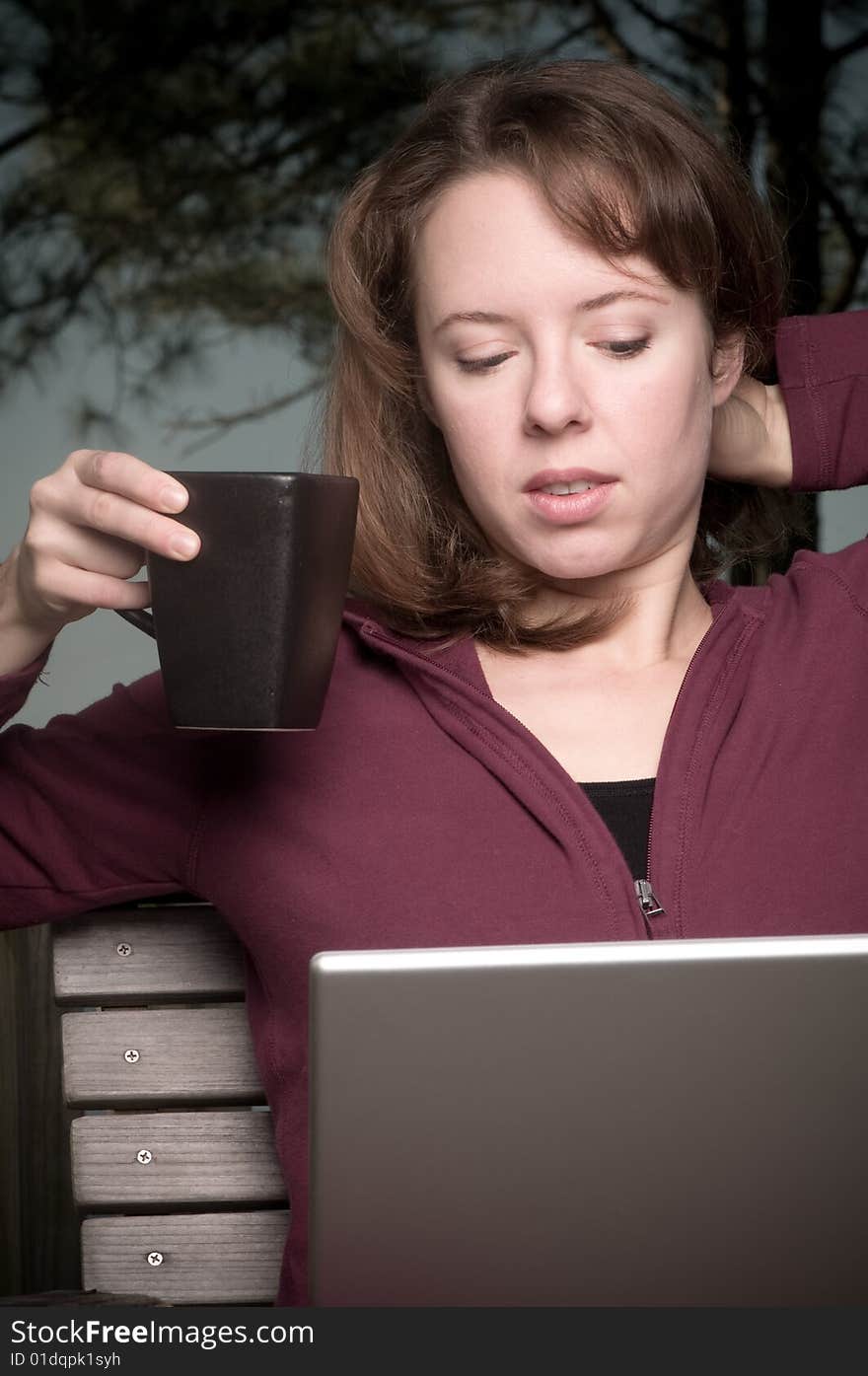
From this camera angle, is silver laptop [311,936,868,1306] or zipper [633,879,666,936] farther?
zipper [633,879,666,936]

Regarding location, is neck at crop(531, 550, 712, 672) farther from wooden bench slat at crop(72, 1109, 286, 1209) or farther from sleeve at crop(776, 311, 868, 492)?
wooden bench slat at crop(72, 1109, 286, 1209)

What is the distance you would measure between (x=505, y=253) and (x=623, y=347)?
11 centimetres

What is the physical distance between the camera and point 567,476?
1148 mm

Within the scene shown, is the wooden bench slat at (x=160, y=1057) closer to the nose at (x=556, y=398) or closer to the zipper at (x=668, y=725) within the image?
the zipper at (x=668, y=725)

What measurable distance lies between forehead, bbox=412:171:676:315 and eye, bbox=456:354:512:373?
0.13 ft

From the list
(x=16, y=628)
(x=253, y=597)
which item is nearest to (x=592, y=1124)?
(x=253, y=597)

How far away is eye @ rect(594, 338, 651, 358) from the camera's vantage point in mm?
1135

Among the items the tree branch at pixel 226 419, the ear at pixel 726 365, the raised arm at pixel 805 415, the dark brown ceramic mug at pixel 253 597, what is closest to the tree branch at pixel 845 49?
the tree branch at pixel 226 419

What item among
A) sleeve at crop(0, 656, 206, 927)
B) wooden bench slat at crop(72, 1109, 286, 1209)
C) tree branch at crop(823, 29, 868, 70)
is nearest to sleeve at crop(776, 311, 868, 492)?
sleeve at crop(0, 656, 206, 927)

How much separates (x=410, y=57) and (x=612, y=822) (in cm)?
341

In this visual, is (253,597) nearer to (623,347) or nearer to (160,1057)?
(623,347)

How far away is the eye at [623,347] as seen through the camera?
1135 mm

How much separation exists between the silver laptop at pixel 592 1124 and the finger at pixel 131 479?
1.01 feet

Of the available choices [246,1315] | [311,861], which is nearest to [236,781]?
[311,861]
